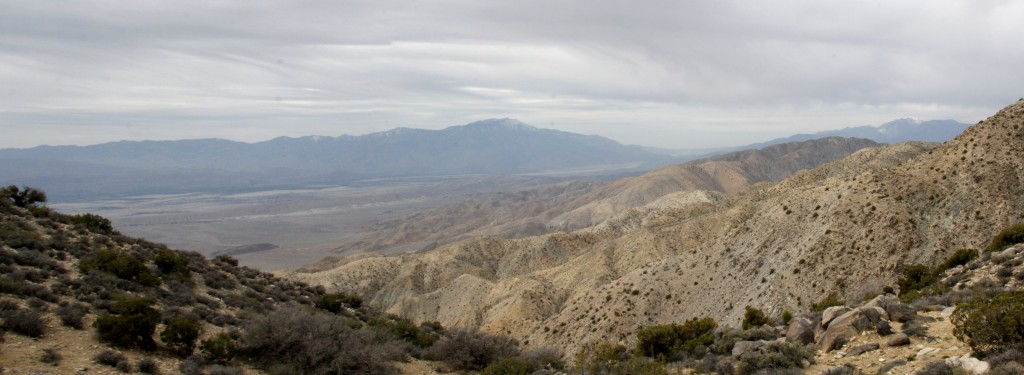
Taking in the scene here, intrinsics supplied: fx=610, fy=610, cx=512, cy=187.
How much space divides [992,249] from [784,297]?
1279 centimetres

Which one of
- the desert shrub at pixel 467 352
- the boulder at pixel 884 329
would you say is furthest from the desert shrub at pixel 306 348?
the boulder at pixel 884 329

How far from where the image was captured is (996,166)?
34.5 metres

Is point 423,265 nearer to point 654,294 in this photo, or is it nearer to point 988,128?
point 654,294

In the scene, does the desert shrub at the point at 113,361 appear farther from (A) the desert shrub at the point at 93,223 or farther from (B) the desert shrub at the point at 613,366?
(A) the desert shrub at the point at 93,223

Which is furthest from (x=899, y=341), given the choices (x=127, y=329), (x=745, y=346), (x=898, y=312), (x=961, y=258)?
(x=127, y=329)

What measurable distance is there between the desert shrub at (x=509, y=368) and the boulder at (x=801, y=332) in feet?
22.3

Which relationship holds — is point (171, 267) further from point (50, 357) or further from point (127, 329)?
point (50, 357)

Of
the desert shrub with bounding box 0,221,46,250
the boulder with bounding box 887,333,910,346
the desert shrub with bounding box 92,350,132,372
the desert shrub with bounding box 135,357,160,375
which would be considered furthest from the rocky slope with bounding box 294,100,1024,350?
the desert shrub with bounding box 0,221,46,250

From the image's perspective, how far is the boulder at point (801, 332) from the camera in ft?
47.8

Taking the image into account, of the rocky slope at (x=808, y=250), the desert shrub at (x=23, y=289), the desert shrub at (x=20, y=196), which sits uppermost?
the desert shrub at (x=20, y=196)

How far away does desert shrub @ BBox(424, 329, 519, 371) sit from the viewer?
19000mm

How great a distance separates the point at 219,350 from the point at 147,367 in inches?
70.0

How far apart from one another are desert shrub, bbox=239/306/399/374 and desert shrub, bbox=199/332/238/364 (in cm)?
A: 44

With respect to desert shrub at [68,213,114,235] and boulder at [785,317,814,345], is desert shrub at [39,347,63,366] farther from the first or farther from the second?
boulder at [785,317,814,345]
